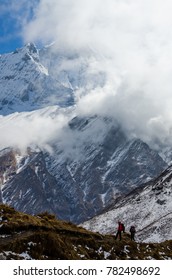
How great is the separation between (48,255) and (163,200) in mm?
156068

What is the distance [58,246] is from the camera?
42.4 m

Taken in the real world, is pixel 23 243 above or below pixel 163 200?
below

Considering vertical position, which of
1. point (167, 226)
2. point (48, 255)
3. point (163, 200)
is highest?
point (163, 200)

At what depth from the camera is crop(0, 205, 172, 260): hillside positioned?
4145 centimetres
